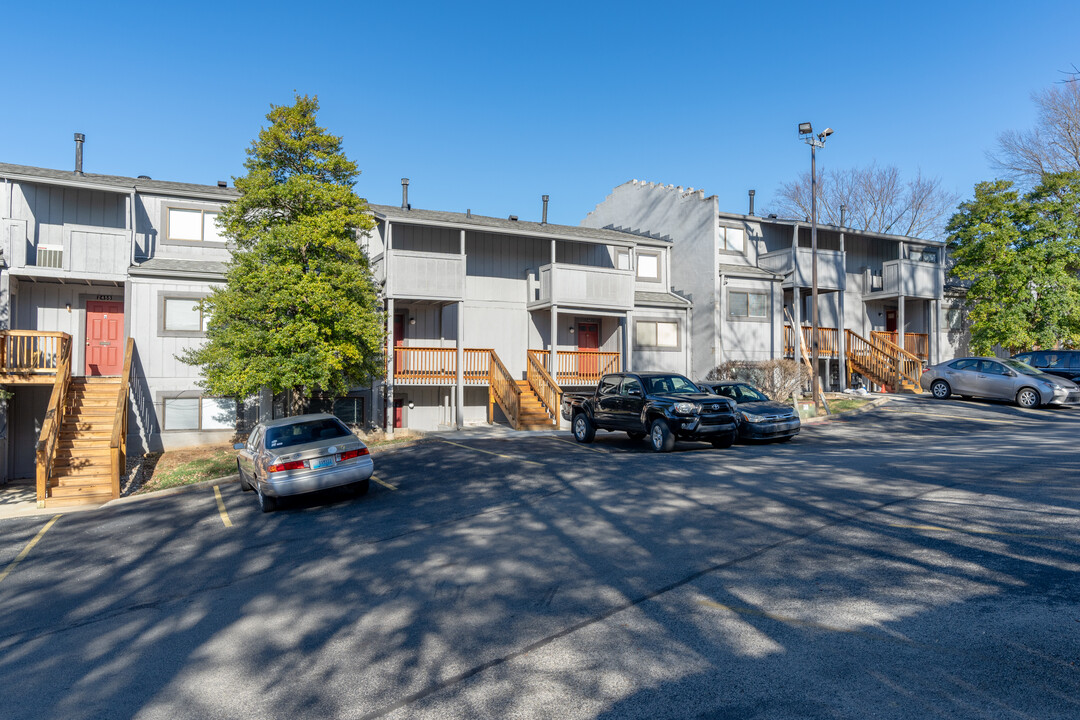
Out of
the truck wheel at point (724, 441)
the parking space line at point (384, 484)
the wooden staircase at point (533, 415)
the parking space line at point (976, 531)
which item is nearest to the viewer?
the parking space line at point (976, 531)

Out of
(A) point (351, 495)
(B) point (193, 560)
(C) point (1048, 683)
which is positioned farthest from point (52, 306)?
(C) point (1048, 683)

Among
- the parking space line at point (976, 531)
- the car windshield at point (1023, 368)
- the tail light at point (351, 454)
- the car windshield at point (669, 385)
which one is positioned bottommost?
the parking space line at point (976, 531)

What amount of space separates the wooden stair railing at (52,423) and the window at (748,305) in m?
22.9

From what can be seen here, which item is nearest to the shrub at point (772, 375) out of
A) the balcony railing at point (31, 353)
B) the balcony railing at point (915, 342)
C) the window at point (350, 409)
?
the balcony railing at point (915, 342)

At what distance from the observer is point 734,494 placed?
33.1 ft

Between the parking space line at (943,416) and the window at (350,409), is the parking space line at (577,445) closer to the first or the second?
the window at (350,409)

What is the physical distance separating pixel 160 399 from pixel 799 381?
71.4 ft

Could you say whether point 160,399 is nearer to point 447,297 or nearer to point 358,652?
point 447,297

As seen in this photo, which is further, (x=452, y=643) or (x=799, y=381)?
(x=799, y=381)

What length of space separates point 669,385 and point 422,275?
9721mm

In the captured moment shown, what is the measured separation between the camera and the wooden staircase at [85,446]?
14.7 meters

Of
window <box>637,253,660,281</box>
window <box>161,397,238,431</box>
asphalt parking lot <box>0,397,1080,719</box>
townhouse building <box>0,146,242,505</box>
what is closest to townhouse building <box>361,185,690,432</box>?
window <box>637,253,660,281</box>

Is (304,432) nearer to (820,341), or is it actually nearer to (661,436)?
(661,436)

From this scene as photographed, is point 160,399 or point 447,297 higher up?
point 447,297
